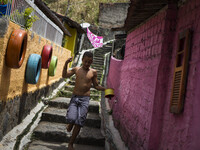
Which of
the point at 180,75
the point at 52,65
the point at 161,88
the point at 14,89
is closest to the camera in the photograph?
the point at 180,75

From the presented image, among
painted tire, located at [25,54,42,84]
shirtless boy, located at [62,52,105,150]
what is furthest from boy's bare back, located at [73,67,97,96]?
painted tire, located at [25,54,42,84]

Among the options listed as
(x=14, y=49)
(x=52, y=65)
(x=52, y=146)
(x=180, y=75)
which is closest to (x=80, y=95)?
(x=52, y=146)

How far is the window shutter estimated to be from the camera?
2660 mm

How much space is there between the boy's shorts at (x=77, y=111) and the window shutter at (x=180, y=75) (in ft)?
6.75

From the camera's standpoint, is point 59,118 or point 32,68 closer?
point 32,68

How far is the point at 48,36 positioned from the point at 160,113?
17.7 ft

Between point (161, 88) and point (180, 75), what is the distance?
25.5 inches

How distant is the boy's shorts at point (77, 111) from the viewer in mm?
4473

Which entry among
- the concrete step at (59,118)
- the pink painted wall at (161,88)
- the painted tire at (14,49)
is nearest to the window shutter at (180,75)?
the pink painted wall at (161,88)

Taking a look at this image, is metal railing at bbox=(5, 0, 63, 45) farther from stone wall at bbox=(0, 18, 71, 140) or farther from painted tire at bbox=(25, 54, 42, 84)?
painted tire at bbox=(25, 54, 42, 84)

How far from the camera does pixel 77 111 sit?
4613 mm

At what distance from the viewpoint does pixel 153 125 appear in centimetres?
339

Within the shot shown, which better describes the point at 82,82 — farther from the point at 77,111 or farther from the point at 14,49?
the point at 14,49

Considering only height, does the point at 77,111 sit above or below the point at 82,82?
below
